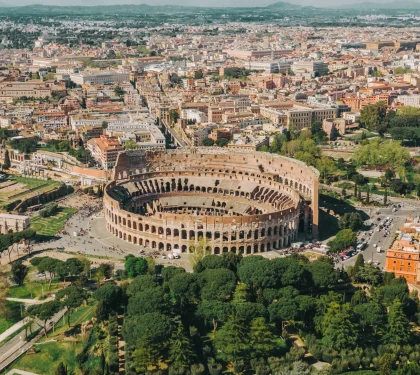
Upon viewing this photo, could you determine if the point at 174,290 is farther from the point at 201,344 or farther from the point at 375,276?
the point at 375,276

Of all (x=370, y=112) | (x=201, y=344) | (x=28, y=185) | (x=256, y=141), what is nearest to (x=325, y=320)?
(x=201, y=344)

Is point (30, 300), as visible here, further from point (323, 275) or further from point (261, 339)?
point (323, 275)

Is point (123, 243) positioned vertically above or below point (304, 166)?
below

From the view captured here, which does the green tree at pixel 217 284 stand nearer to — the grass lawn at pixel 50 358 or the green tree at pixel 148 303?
the green tree at pixel 148 303

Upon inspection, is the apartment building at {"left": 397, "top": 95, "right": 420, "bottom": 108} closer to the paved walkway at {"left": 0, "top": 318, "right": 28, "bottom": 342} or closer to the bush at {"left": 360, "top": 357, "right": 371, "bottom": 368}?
the bush at {"left": 360, "top": 357, "right": 371, "bottom": 368}

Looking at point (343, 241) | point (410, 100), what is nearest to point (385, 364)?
point (343, 241)

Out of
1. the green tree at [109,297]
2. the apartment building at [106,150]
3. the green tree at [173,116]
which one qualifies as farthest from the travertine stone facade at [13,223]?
the green tree at [173,116]
